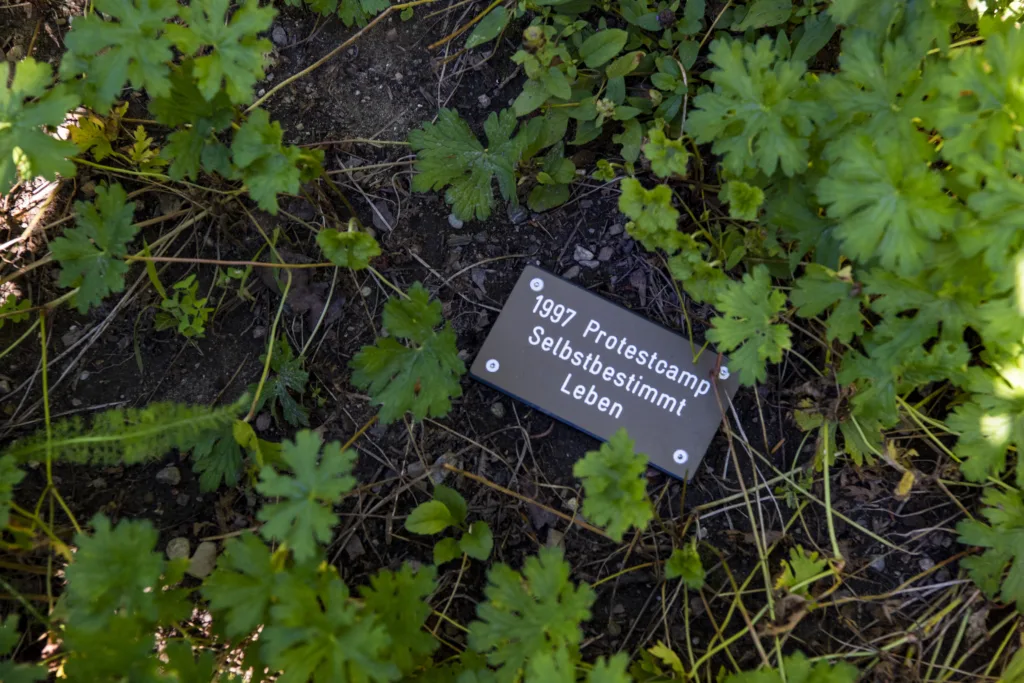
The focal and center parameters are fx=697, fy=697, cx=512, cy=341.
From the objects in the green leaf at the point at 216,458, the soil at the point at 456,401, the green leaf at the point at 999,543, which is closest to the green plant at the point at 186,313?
the soil at the point at 456,401

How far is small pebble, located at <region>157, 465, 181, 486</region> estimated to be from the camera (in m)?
2.23

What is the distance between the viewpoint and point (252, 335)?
2344 mm

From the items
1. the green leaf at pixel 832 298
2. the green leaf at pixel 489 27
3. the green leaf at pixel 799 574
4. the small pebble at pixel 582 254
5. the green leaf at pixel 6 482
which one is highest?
the green leaf at pixel 489 27

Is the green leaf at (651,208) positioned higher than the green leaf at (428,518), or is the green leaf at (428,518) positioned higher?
the green leaf at (651,208)

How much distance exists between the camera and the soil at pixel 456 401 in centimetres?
212

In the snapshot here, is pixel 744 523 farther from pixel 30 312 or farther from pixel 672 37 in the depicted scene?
pixel 30 312

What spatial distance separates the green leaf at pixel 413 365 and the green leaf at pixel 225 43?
709mm

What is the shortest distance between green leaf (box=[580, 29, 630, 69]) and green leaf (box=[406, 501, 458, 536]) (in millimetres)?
1483

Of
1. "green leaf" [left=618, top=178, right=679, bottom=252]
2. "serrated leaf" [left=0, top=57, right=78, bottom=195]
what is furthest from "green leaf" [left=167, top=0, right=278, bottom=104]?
"green leaf" [left=618, top=178, right=679, bottom=252]

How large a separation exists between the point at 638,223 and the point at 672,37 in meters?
0.70

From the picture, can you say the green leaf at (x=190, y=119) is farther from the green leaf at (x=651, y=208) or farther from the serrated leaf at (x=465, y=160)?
the green leaf at (x=651, y=208)

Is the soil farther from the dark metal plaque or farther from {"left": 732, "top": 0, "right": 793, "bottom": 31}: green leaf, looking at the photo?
{"left": 732, "top": 0, "right": 793, "bottom": 31}: green leaf

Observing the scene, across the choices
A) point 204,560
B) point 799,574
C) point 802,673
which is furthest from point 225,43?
point 802,673

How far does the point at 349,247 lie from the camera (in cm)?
212
